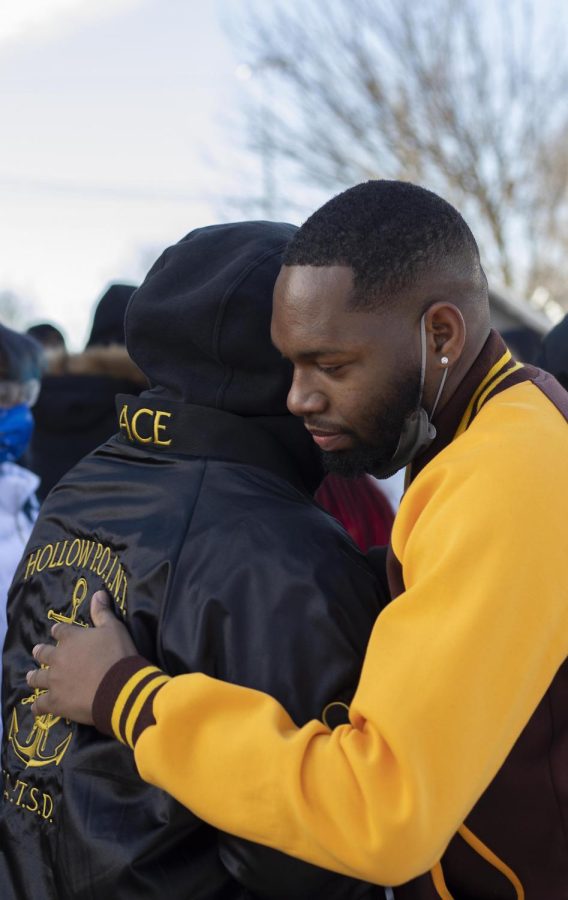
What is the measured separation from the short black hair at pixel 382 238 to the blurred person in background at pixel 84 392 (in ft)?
10.0

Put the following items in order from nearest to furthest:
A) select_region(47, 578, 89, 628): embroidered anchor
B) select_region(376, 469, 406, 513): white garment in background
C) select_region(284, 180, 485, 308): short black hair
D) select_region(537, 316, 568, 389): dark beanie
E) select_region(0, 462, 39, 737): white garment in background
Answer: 1. select_region(284, 180, 485, 308): short black hair
2. select_region(47, 578, 89, 628): embroidered anchor
3. select_region(0, 462, 39, 737): white garment in background
4. select_region(537, 316, 568, 389): dark beanie
5. select_region(376, 469, 406, 513): white garment in background

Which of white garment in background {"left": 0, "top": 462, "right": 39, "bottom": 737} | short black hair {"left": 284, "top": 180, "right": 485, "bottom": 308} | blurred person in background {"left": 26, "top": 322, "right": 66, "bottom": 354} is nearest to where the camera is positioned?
short black hair {"left": 284, "top": 180, "right": 485, "bottom": 308}

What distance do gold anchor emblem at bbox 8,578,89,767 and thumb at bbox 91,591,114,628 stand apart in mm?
53

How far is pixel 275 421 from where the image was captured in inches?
79.3

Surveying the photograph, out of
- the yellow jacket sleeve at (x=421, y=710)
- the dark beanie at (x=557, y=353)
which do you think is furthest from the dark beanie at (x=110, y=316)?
the yellow jacket sleeve at (x=421, y=710)

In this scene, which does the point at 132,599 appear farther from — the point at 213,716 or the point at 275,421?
the point at 275,421

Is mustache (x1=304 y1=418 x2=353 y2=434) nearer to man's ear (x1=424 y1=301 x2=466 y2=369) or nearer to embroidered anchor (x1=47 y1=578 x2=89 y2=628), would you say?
man's ear (x1=424 y1=301 x2=466 y2=369)

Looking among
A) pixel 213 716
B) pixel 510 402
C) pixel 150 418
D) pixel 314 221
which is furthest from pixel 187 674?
pixel 314 221

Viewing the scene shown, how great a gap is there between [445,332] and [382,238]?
0.61 ft

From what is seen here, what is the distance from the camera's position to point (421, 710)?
1.48 metres

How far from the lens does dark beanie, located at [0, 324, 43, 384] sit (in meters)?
3.63

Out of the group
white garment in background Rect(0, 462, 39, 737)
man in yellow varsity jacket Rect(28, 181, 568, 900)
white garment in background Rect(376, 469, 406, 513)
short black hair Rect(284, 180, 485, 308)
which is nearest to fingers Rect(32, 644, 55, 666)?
man in yellow varsity jacket Rect(28, 181, 568, 900)

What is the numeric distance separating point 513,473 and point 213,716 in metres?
0.55

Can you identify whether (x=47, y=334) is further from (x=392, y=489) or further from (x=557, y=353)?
(x=557, y=353)
